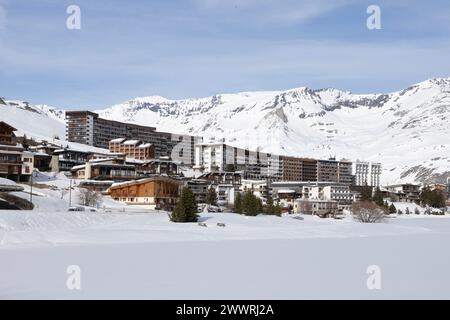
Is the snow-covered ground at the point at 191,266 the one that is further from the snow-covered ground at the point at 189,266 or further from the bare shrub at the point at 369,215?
the bare shrub at the point at 369,215

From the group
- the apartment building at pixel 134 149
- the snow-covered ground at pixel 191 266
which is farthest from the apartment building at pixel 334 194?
the snow-covered ground at pixel 191 266

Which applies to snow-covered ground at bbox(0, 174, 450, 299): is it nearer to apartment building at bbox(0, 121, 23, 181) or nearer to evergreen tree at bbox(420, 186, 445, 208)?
apartment building at bbox(0, 121, 23, 181)

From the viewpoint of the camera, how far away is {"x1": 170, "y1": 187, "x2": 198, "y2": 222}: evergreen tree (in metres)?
63.4

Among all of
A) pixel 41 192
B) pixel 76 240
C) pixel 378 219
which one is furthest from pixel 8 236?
pixel 378 219

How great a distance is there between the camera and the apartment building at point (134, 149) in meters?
176

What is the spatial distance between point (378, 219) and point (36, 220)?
65.7 m

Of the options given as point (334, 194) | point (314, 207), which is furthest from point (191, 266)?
point (334, 194)

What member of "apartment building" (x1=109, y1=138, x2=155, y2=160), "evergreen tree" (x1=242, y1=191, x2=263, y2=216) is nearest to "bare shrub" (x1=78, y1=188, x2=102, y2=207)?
"evergreen tree" (x1=242, y1=191, x2=263, y2=216)

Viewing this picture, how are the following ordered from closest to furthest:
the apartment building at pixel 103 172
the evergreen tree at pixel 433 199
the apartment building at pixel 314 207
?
the apartment building at pixel 103 172, the apartment building at pixel 314 207, the evergreen tree at pixel 433 199

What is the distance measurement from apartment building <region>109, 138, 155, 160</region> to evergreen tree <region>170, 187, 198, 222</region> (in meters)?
111

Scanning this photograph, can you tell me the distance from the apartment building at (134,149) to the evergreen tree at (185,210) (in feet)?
363

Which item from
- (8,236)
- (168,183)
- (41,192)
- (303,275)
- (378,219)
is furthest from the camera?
(378,219)
